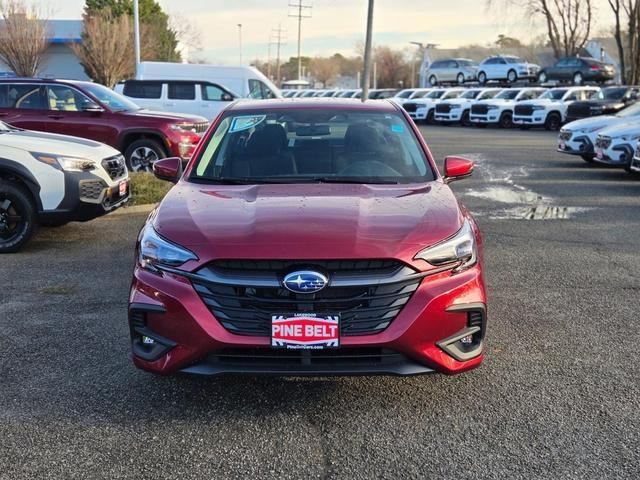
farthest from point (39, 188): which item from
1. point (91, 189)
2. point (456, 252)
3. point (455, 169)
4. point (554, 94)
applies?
point (554, 94)

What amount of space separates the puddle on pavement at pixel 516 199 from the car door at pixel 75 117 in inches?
240

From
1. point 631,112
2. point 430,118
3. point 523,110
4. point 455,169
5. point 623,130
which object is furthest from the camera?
point 430,118

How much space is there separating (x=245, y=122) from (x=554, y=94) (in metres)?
26.2

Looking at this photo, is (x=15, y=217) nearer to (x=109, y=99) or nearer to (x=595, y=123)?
(x=109, y=99)

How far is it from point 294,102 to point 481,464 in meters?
3.34

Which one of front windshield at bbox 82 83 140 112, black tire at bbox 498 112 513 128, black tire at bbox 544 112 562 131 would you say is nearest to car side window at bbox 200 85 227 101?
front windshield at bbox 82 83 140 112

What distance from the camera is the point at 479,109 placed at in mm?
30547

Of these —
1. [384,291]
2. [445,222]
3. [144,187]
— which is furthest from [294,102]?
[144,187]

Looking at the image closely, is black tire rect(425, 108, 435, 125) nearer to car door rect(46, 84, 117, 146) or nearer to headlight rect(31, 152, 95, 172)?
car door rect(46, 84, 117, 146)

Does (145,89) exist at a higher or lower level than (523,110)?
higher

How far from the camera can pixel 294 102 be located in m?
5.52

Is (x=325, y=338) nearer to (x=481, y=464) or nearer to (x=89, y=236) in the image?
(x=481, y=464)

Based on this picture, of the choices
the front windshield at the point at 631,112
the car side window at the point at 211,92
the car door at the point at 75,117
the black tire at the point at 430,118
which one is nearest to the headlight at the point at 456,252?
the car door at the point at 75,117

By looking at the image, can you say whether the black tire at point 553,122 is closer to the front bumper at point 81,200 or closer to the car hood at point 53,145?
the car hood at point 53,145
